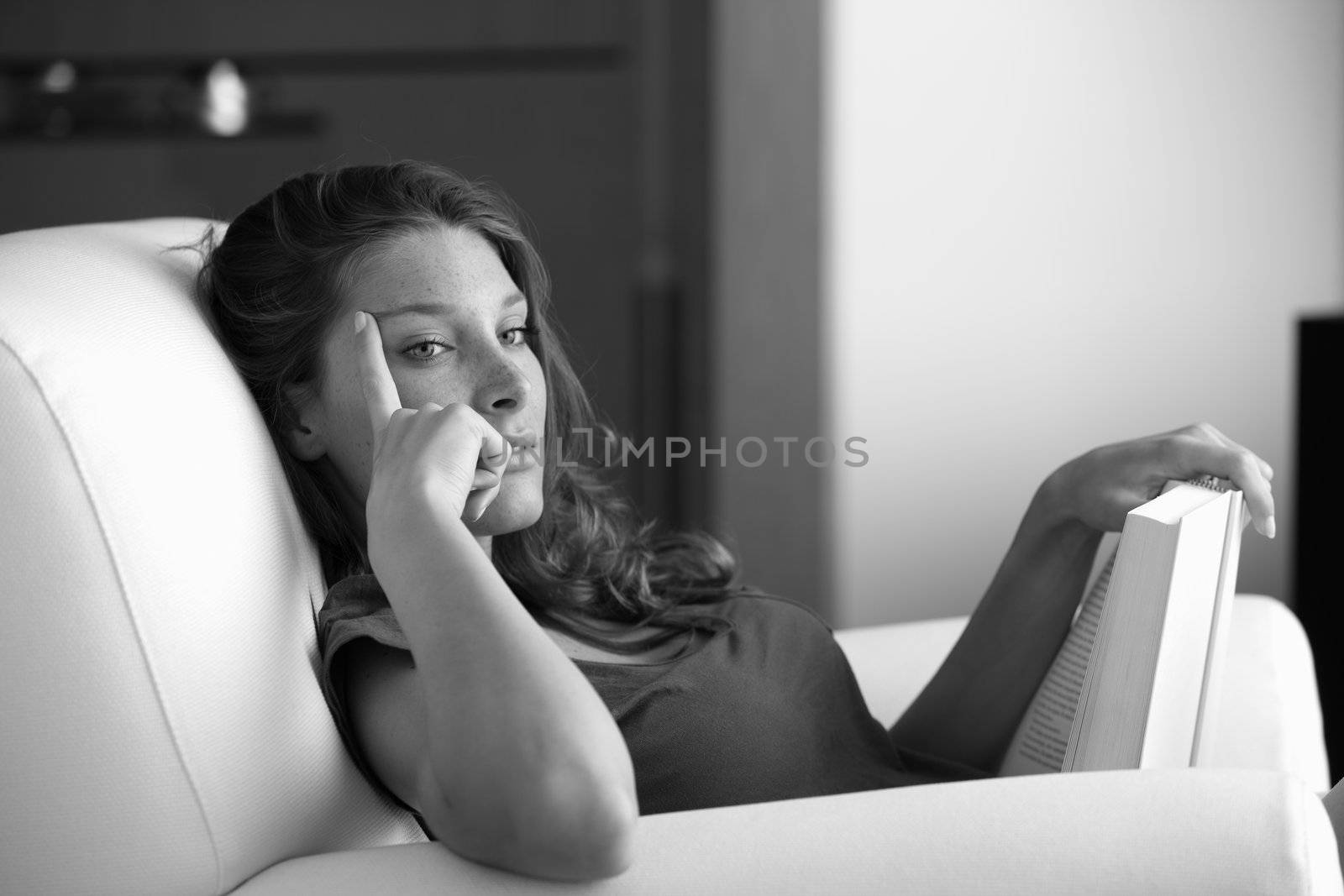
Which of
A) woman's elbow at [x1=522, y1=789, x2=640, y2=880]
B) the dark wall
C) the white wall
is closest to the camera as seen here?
woman's elbow at [x1=522, y1=789, x2=640, y2=880]

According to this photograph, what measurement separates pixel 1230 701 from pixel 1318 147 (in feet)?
4.90

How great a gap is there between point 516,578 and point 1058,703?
488 mm

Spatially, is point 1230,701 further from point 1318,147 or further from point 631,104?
point 631,104

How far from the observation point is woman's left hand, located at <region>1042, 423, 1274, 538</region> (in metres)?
1.03

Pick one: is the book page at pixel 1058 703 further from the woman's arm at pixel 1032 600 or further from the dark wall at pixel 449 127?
the dark wall at pixel 449 127

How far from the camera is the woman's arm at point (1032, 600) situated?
1110 millimetres

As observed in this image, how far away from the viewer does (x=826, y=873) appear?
0.74 m

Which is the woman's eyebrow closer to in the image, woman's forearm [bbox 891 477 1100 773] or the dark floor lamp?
woman's forearm [bbox 891 477 1100 773]

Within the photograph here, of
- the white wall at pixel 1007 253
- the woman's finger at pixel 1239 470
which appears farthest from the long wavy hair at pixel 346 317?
the white wall at pixel 1007 253

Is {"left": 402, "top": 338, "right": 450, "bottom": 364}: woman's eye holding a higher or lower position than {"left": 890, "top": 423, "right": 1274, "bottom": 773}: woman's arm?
higher

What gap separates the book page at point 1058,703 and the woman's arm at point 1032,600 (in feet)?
0.04

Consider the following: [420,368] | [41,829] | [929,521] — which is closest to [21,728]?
[41,829]

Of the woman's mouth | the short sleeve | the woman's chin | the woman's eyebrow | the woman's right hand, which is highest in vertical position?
the woman's eyebrow

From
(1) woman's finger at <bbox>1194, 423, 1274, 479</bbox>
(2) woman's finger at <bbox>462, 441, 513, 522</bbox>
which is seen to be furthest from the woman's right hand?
(1) woman's finger at <bbox>1194, 423, 1274, 479</bbox>
